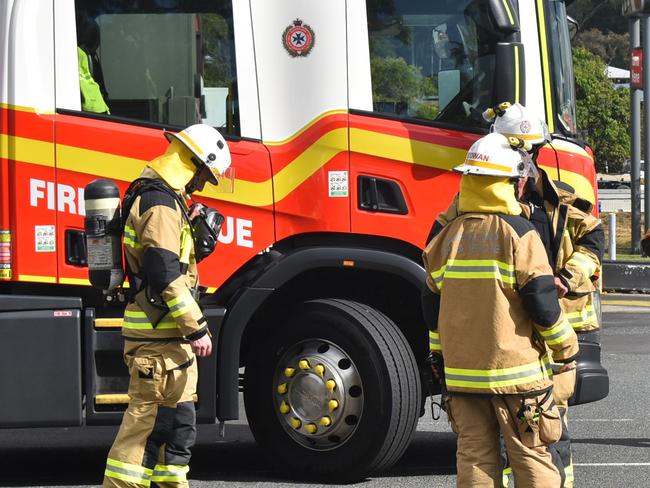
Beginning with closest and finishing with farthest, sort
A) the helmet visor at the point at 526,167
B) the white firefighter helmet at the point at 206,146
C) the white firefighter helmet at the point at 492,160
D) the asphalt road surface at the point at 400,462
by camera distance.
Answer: the white firefighter helmet at the point at 492,160, the helmet visor at the point at 526,167, the white firefighter helmet at the point at 206,146, the asphalt road surface at the point at 400,462

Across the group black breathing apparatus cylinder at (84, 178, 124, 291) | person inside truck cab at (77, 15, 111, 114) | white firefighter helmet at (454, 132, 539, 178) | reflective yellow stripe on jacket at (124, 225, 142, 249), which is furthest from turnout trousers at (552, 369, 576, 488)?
person inside truck cab at (77, 15, 111, 114)

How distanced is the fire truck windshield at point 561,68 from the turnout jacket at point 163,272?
2.15 meters

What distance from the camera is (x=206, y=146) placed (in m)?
5.92

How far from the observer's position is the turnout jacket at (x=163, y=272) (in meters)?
5.67

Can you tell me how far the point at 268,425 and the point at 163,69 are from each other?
77.6 inches

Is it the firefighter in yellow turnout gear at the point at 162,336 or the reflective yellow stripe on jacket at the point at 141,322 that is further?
the reflective yellow stripe on jacket at the point at 141,322

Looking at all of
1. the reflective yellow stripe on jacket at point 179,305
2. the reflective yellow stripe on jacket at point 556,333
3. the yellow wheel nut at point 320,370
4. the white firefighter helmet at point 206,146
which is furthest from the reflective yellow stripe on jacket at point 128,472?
the reflective yellow stripe on jacket at point 556,333

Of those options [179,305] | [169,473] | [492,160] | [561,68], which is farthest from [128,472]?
[561,68]

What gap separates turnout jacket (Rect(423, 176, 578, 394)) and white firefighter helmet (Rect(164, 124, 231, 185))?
4.53ft

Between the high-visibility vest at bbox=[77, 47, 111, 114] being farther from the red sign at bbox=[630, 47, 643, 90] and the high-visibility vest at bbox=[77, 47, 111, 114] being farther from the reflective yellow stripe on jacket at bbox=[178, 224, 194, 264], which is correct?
the red sign at bbox=[630, 47, 643, 90]

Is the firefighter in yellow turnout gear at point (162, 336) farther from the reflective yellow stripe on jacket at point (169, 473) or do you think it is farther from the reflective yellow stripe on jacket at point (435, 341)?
the reflective yellow stripe on jacket at point (435, 341)

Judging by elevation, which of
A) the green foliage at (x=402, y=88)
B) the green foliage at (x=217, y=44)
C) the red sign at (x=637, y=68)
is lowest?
the green foliage at (x=402, y=88)

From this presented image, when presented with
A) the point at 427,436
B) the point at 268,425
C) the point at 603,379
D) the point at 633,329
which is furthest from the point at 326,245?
the point at 633,329

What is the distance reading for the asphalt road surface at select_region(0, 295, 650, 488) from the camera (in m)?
6.97
